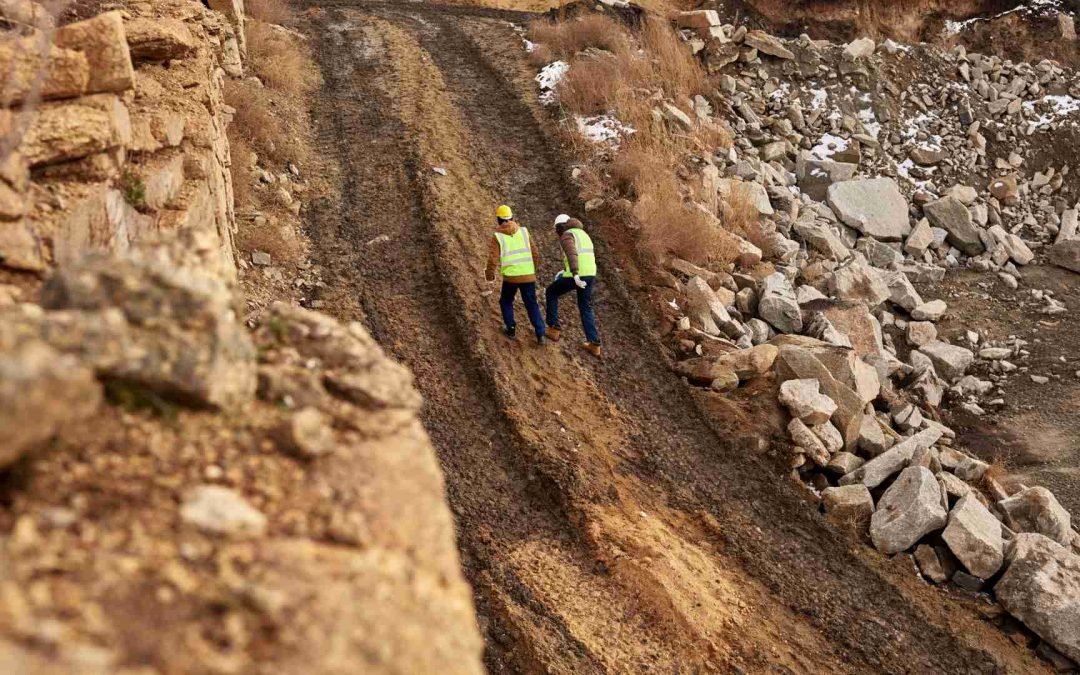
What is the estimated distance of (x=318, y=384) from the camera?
14.1ft

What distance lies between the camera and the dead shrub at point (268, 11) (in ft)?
51.8

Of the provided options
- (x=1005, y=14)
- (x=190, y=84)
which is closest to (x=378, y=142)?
(x=190, y=84)

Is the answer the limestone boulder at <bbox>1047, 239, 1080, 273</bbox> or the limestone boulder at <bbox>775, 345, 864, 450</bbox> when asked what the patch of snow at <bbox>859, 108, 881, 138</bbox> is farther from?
the limestone boulder at <bbox>775, 345, 864, 450</bbox>

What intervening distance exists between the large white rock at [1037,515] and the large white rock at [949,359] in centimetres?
343

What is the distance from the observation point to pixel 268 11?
630 inches

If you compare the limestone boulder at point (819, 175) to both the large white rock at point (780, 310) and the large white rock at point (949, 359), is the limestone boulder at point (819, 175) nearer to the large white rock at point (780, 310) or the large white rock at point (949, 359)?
the large white rock at point (949, 359)

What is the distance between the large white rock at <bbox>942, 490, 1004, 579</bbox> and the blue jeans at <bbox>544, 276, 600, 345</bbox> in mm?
4095

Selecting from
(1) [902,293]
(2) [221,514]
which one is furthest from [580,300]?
(1) [902,293]

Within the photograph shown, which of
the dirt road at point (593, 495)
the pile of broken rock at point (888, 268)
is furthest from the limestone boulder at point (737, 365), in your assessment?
the dirt road at point (593, 495)

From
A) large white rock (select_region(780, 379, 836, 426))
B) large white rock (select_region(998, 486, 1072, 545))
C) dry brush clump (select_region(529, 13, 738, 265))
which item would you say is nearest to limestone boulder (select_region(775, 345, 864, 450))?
large white rock (select_region(780, 379, 836, 426))

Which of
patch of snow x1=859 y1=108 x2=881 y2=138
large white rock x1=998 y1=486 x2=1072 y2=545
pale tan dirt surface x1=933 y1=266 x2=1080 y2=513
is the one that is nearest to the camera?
large white rock x1=998 y1=486 x2=1072 y2=545

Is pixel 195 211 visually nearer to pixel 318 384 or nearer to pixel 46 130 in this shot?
pixel 46 130

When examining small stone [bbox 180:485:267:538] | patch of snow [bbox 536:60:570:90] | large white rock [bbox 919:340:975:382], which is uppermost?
small stone [bbox 180:485:267:538]

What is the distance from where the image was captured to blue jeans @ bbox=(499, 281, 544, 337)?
29.9ft
